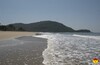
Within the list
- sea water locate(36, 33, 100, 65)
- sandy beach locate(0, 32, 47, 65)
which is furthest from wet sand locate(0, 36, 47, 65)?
sea water locate(36, 33, 100, 65)

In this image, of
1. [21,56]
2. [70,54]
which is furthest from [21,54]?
[70,54]

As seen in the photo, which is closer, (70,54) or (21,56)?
(21,56)

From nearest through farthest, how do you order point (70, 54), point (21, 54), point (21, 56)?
point (21, 56)
point (21, 54)
point (70, 54)

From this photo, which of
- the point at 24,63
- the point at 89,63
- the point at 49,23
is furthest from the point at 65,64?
the point at 49,23

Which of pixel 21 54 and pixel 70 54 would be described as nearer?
pixel 21 54

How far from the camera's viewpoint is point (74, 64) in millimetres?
5559

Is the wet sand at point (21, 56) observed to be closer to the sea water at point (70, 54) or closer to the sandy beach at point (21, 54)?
the sandy beach at point (21, 54)

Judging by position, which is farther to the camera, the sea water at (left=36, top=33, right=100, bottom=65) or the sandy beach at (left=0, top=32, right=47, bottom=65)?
the sea water at (left=36, top=33, right=100, bottom=65)

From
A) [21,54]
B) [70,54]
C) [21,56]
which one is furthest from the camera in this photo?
[70,54]

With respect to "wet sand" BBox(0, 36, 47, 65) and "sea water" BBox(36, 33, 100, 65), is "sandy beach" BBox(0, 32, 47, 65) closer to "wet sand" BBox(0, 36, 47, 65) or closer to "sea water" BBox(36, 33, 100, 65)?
"wet sand" BBox(0, 36, 47, 65)

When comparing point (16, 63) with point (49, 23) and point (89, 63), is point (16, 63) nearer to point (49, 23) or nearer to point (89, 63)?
point (89, 63)

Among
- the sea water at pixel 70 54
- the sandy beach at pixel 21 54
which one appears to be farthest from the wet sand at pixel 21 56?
the sea water at pixel 70 54

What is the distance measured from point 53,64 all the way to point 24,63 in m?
1.13

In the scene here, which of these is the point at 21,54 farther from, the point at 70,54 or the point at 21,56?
the point at 70,54
